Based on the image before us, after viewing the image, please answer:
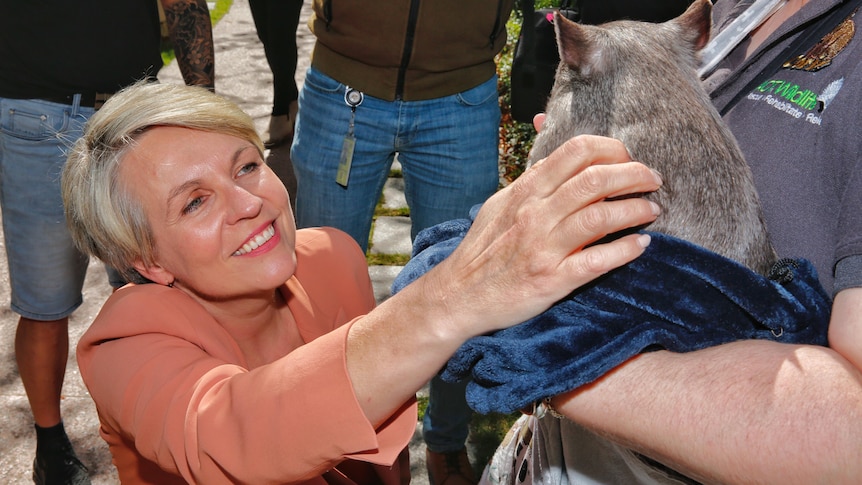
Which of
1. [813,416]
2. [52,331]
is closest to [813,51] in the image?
[813,416]

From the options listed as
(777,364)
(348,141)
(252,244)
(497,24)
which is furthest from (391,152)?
(777,364)

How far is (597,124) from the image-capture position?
1.92 m

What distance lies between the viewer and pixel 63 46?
3053 mm

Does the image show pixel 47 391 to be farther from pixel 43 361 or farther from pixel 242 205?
pixel 242 205

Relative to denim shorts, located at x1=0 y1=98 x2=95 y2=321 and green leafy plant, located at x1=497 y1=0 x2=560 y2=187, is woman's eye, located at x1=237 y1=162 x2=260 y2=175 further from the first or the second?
green leafy plant, located at x1=497 y1=0 x2=560 y2=187

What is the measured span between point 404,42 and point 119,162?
1.46 meters

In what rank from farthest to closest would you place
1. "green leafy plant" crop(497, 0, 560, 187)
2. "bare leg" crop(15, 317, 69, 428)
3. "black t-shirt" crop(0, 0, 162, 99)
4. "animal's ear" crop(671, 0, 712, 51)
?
"green leafy plant" crop(497, 0, 560, 187) → "bare leg" crop(15, 317, 69, 428) → "black t-shirt" crop(0, 0, 162, 99) → "animal's ear" crop(671, 0, 712, 51)

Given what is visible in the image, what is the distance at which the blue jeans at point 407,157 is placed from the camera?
3256 mm

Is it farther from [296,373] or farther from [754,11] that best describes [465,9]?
[296,373]

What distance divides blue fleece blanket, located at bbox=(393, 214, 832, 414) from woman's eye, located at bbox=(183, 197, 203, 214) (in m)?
1.08

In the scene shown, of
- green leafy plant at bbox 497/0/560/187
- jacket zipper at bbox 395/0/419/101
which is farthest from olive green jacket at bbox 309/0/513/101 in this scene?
green leafy plant at bbox 497/0/560/187

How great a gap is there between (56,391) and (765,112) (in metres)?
3.34

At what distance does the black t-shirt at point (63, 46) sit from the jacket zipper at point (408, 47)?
1226mm

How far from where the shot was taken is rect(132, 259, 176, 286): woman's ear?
2.25 metres
